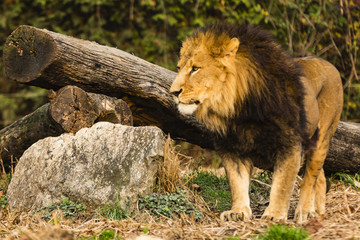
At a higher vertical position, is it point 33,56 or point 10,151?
point 33,56

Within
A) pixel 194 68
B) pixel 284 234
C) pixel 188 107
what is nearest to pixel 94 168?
pixel 188 107

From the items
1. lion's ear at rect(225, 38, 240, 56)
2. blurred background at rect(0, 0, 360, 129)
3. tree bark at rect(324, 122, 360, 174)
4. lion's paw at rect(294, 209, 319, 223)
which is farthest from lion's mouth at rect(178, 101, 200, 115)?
blurred background at rect(0, 0, 360, 129)

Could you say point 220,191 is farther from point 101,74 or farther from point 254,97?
point 101,74

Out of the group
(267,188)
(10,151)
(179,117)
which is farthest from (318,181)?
(10,151)

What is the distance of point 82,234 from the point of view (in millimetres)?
3480

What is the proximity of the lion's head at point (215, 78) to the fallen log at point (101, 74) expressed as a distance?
512mm

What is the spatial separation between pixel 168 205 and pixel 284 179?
1.08 meters

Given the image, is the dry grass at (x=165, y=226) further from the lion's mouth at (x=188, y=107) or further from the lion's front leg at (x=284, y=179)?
the lion's mouth at (x=188, y=107)

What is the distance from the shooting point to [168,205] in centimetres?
426

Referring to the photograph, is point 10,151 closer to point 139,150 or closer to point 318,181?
point 139,150

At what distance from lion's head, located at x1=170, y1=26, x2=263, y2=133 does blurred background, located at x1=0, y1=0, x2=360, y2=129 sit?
219 inches

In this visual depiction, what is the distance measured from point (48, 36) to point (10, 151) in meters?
1.59

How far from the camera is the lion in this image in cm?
384

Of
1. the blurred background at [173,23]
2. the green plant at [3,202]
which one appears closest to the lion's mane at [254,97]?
the green plant at [3,202]
